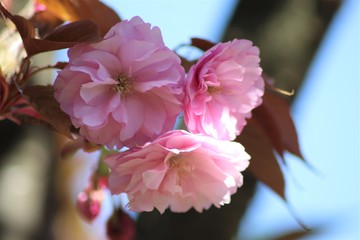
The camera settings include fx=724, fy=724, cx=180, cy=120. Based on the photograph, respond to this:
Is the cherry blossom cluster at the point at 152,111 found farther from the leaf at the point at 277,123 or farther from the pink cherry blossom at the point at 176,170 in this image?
the leaf at the point at 277,123

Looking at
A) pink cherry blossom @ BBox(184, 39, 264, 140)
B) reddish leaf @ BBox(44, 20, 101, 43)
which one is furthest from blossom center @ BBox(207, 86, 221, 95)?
reddish leaf @ BBox(44, 20, 101, 43)


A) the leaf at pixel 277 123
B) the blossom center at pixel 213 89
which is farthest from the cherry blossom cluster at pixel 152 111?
the leaf at pixel 277 123

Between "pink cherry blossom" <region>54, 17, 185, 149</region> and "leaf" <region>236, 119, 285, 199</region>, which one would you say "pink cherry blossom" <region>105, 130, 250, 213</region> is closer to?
"pink cherry blossom" <region>54, 17, 185, 149</region>

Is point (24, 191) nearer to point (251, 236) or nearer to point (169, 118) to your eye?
point (251, 236)

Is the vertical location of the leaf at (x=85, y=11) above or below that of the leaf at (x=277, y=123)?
above

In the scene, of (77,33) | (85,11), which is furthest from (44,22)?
(77,33)

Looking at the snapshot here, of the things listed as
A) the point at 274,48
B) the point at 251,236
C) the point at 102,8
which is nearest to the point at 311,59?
the point at 274,48

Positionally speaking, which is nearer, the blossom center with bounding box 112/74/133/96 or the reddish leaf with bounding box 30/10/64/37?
the blossom center with bounding box 112/74/133/96

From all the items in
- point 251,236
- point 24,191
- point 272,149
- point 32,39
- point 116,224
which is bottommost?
point 251,236
